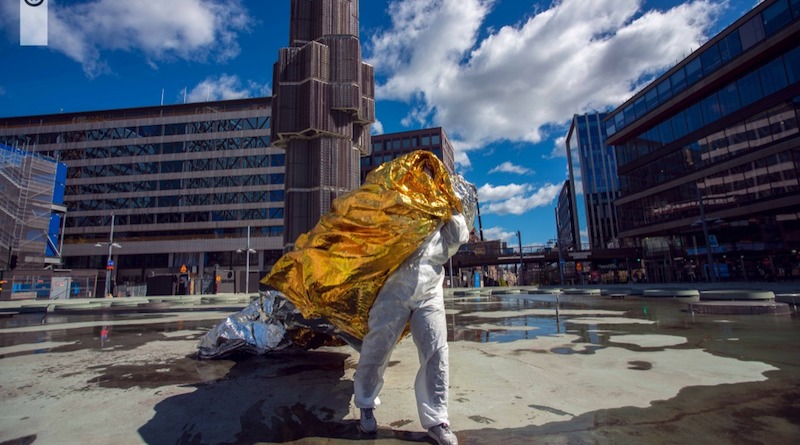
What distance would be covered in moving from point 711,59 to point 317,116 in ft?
117

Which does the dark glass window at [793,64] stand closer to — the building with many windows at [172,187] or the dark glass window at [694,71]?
the dark glass window at [694,71]

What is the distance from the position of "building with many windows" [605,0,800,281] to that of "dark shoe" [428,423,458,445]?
30995 mm

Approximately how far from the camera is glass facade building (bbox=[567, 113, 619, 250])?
Result: 248ft

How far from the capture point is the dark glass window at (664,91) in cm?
3562

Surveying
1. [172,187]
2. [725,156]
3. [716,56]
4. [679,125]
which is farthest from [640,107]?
[172,187]

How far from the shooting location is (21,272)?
88.2ft

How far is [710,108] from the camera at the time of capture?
105 feet

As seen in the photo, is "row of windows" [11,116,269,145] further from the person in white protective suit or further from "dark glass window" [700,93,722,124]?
the person in white protective suit

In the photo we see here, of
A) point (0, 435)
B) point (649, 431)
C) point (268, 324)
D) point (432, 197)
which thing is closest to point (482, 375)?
point (649, 431)

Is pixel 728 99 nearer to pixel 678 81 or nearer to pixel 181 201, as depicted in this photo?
pixel 678 81

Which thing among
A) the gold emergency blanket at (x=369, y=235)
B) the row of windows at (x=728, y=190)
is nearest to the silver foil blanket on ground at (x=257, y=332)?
the gold emergency blanket at (x=369, y=235)

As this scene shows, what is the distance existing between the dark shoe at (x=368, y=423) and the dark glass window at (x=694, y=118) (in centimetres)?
4065

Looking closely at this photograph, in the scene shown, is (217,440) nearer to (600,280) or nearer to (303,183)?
(303,183)

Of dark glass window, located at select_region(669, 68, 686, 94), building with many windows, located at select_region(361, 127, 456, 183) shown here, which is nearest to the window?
dark glass window, located at select_region(669, 68, 686, 94)
